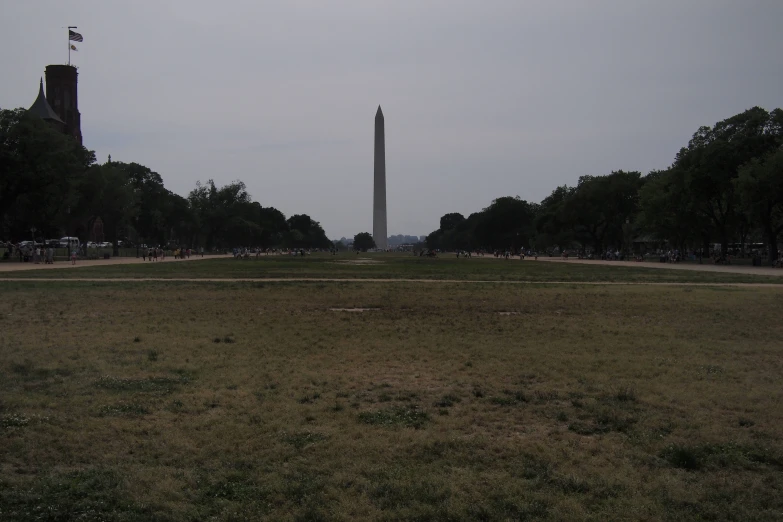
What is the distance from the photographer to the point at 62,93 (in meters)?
118

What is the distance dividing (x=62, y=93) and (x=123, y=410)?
12718 cm

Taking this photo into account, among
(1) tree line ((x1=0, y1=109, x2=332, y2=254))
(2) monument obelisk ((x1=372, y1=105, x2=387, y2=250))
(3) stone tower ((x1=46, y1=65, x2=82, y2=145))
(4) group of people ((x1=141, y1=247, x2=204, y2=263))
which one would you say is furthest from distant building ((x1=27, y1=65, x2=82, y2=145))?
(2) monument obelisk ((x1=372, y1=105, x2=387, y2=250))

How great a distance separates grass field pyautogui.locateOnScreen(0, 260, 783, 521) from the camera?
17.1 ft

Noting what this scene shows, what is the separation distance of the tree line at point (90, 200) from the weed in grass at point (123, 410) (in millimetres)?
55030

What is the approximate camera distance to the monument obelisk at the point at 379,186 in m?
121

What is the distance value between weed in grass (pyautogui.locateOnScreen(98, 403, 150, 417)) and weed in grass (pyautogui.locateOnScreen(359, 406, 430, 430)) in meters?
2.51

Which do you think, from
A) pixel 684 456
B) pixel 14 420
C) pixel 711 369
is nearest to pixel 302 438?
pixel 14 420

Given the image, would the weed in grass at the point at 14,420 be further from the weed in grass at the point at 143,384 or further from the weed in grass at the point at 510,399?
the weed in grass at the point at 510,399

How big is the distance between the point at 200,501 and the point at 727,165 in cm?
6525

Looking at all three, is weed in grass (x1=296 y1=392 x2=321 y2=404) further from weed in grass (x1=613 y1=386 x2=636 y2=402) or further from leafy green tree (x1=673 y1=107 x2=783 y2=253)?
leafy green tree (x1=673 y1=107 x2=783 y2=253)

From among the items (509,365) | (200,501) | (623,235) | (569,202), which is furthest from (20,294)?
(623,235)

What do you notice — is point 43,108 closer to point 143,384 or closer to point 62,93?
point 62,93

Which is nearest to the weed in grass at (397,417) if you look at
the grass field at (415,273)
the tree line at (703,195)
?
the grass field at (415,273)

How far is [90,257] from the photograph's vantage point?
7281 centimetres
